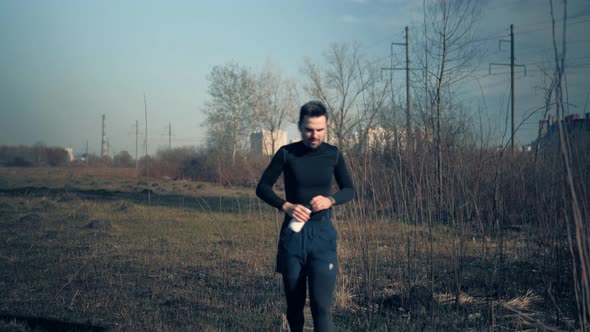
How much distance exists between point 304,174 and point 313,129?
0.29 m

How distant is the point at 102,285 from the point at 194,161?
35.5m

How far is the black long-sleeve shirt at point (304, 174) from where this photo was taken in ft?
9.46

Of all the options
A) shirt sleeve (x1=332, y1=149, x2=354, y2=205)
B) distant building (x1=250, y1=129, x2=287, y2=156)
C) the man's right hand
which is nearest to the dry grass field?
distant building (x1=250, y1=129, x2=287, y2=156)

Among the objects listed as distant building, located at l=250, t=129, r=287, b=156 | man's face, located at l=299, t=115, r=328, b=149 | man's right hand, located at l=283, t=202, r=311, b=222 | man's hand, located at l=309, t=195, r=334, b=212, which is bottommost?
man's right hand, located at l=283, t=202, r=311, b=222

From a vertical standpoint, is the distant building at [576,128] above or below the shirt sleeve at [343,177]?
above

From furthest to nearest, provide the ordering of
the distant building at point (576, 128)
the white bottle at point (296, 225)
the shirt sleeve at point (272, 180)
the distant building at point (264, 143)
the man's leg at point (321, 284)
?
1. the distant building at point (264, 143)
2. the distant building at point (576, 128)
3. the shirt sleeve at point (272, 180)
4. the man's leg at point (321, 284)
5. the white bottle at point (296, 225)

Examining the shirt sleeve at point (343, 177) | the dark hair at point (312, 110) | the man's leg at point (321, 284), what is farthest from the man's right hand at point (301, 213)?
the dark hair at point (312, 110)

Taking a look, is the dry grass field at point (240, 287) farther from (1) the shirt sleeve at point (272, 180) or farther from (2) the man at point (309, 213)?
(1) the shirt sleeve at point (272, 180)

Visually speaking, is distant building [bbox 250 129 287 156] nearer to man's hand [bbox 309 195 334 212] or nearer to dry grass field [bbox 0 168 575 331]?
dry grass field [bbox 0 168 575 331]

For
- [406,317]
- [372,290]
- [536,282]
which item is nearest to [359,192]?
[372,290]

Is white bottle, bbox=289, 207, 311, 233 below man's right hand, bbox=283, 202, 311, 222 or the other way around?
below

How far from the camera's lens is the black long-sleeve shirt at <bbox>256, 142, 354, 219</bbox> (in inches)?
114

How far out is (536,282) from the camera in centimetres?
549

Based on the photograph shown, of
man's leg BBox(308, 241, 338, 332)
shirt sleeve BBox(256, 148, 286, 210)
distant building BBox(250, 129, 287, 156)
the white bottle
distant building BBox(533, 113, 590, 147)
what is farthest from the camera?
distant building BBox(250, 129, 287, 156)
